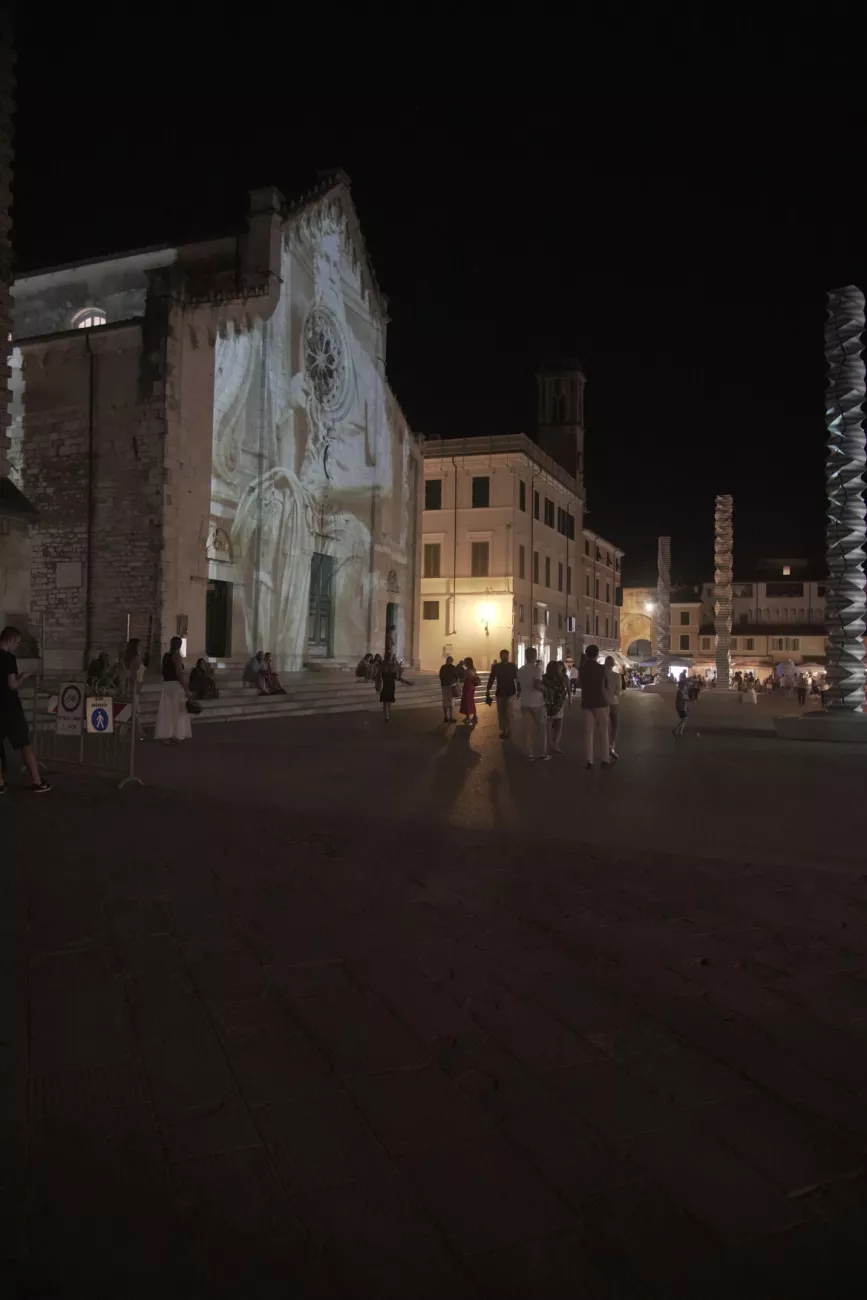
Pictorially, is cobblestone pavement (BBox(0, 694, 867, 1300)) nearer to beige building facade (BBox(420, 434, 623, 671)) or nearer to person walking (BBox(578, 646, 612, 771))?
person walking (BBox(578, 646, 612, 771))

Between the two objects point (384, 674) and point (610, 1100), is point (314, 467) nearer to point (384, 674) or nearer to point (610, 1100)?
point (384, 674)

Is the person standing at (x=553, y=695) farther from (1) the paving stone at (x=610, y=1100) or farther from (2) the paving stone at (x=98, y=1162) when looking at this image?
(2) the paving stone at (x=98, y=1162)

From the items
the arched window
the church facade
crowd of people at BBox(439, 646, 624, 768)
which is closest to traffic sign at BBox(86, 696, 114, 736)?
crowd of people at BBox(439, 646, 624, 768)

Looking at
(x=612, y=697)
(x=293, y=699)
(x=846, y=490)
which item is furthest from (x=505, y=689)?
(x=846, y=490)

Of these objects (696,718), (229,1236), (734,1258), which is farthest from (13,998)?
(696,718)

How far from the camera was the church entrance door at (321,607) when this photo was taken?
3225cm

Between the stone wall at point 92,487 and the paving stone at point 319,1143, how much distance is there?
21.9 metres

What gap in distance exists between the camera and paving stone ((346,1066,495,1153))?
3.01 m

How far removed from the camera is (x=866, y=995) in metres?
4.41

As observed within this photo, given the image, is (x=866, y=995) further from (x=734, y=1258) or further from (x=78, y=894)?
(x=78, y=894)

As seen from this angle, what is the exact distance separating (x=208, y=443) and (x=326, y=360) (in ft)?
27.0

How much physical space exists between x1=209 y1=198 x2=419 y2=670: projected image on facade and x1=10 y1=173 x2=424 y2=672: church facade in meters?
0.08

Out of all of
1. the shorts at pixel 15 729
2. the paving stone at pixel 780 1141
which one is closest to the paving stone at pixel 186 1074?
the paving stone at pixel 780 1141

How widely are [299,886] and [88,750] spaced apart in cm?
859
